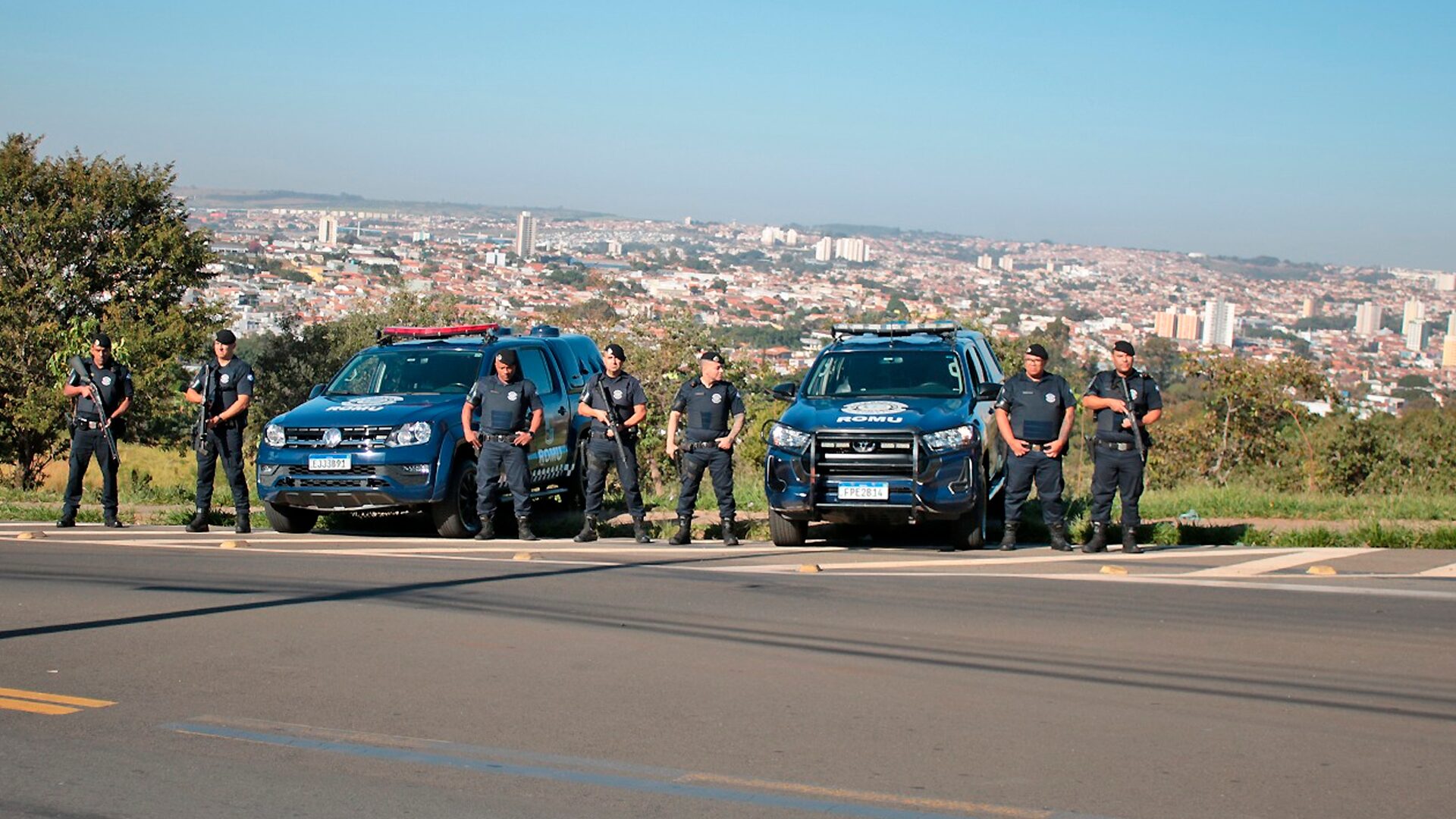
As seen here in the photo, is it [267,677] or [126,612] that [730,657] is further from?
[126,612]

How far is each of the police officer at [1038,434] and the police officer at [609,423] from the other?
340cm

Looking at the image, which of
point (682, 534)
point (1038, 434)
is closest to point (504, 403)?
point (682, 534)

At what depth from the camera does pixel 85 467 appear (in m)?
15.7

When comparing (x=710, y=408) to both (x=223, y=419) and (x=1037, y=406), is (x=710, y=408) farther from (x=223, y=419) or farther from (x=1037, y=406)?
(x=223, y=419)

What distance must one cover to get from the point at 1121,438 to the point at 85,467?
10.2 meters

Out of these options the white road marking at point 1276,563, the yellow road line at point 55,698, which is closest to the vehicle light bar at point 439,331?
the white road marking at point 1276,563

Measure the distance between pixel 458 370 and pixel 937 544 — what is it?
5255 mm

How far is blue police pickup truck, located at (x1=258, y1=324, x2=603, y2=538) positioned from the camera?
14.4m

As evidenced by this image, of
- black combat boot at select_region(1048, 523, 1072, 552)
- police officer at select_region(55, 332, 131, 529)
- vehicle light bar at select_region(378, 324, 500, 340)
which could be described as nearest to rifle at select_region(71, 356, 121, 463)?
police officer at select_region(55, 332, 131, 529)

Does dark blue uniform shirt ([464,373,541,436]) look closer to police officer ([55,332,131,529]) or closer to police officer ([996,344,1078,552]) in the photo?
police officer ([55,332,131,529])

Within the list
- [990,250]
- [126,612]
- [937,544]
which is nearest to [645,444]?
[937,544]

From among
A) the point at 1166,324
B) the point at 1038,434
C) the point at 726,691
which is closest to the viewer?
the point at 726,691

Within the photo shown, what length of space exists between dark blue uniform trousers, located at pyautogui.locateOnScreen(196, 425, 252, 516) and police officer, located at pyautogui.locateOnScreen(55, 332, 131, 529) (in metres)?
1.00

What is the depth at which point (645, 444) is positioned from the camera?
35469 millimetres
